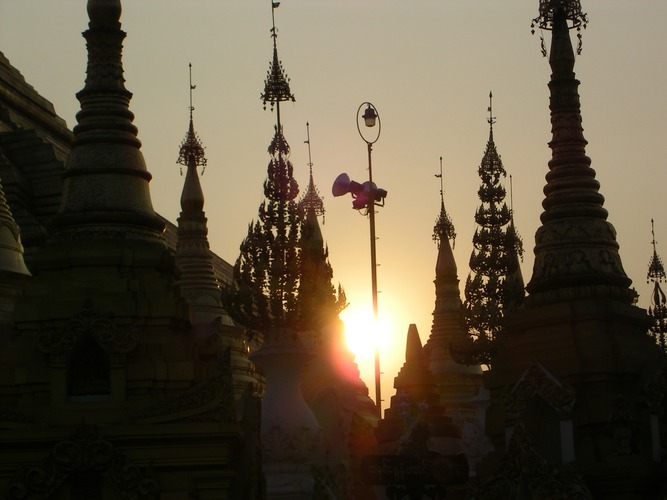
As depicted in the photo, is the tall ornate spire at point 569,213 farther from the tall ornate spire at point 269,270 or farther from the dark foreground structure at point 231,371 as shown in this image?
the tall ornate spire at point 269,270

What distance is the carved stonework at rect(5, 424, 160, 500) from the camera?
23.5 meters

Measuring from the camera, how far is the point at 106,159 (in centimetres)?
2694

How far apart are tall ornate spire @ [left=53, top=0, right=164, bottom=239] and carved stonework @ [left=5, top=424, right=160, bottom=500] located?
4.16 metres


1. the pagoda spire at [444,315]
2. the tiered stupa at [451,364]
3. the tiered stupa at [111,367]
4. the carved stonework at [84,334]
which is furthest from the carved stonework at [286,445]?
the pagoda spire at [444,315]

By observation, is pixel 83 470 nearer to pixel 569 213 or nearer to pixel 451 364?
pixel 569 213

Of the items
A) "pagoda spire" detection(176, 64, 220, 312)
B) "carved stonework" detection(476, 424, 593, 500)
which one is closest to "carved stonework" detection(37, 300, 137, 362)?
"carved stonework" detection(476, 424, 593, 500)

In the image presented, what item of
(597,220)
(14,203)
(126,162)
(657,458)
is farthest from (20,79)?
(657,458)

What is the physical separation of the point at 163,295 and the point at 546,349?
6378 mm

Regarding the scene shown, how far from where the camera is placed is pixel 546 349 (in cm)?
2475

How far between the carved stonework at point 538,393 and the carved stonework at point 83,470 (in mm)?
5667

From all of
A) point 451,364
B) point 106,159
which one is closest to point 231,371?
point 106,159

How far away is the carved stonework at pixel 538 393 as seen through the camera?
2333 centimetres

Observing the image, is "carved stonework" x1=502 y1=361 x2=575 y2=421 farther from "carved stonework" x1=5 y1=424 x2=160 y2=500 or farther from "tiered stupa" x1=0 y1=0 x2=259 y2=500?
"carved stonework" x1=5 y1=424 x2=160 y2=500

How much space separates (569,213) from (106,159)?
26.7 ft
